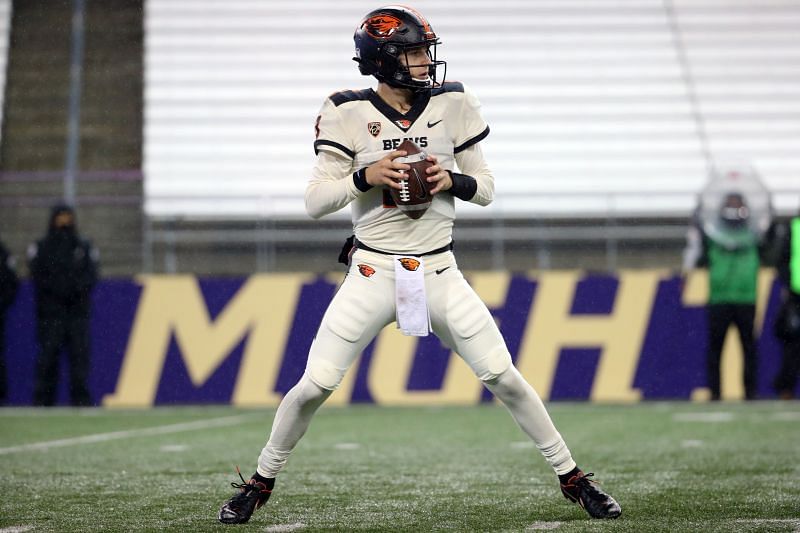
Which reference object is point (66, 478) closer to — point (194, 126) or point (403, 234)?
point (403, 234)

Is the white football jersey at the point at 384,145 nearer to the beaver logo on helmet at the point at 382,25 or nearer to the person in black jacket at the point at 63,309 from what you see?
the beaver logo on helmet at the point at 382,25

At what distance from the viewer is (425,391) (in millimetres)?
10727

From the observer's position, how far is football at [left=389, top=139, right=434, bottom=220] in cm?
435

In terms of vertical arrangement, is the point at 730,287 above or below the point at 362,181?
below

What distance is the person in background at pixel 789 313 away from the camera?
10414mm

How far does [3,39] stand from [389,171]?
41.2 feet

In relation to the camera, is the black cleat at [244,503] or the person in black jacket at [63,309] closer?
the black cleat at [244,503]

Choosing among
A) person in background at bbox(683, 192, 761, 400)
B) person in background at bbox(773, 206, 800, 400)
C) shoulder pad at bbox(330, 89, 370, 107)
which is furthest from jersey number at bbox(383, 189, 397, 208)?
person in background at bbox(773, 206, 800, 400)

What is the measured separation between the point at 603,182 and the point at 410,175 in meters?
10.1

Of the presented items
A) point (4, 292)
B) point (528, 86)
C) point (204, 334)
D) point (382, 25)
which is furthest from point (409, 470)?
point (528, 86)

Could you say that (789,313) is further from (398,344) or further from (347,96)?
(347,96)

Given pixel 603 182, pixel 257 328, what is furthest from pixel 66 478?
pixel 603 182

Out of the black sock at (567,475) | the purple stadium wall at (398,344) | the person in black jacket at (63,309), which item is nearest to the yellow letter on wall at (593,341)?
the purple stadium wall at (398,344)

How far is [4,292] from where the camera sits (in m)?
10.9
